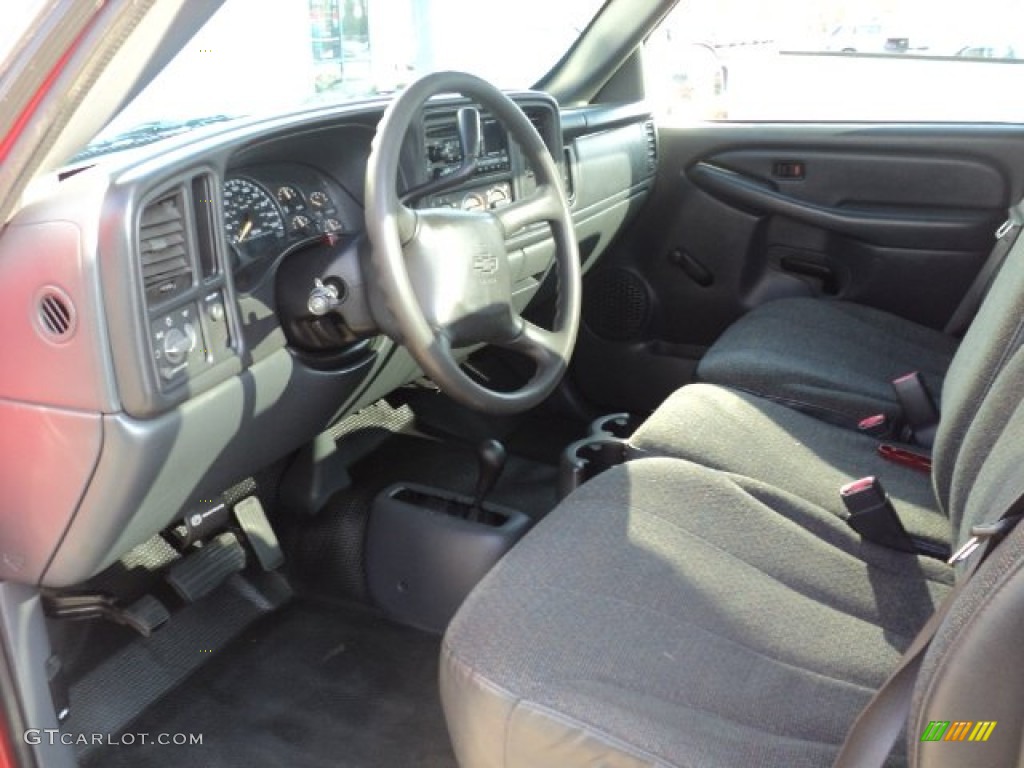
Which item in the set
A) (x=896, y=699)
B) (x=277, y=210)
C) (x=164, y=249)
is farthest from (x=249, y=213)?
(x=896, y=699)

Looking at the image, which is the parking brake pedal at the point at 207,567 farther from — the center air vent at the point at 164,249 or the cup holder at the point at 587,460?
the center air vent at the point at 164,249

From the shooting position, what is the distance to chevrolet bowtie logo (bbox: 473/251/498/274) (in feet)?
5.00

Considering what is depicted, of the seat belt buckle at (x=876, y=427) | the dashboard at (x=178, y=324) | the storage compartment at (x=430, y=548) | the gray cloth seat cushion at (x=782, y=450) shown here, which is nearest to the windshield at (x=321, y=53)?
the dashboard at (x=178, y=324)

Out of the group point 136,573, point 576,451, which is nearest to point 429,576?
point 576,451

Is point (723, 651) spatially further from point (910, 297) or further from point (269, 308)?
point (910, 297)

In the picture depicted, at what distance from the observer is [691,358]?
9.34 ft

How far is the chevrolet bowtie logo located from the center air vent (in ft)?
1.28

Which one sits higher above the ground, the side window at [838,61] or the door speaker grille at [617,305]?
the side window at [838,61]

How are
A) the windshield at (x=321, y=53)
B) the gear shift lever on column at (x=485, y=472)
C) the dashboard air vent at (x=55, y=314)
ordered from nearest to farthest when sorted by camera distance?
the dashboard air vent at (x=55, y=314)
the windshield at (x=321, y=53)
the gear shift lever on column at (x=485, y=472)

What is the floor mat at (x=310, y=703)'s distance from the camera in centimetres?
179

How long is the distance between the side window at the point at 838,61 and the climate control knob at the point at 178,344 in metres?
1.79

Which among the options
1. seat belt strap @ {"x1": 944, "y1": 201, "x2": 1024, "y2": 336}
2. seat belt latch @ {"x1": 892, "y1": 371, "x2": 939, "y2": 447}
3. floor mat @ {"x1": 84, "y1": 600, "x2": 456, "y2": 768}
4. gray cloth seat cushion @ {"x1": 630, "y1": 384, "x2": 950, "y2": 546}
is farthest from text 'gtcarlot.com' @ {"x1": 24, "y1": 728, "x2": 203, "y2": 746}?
seat belt strap @ {"x1": 944, "y1": 201, "x2": 1024, "y2": 336}

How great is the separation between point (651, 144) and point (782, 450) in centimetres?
129

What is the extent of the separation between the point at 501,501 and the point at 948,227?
1.23m
